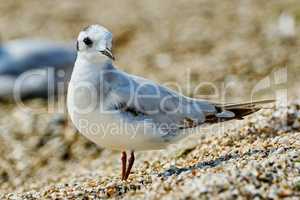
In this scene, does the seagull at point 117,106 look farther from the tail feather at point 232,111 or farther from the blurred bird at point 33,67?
the blurred bird at point 33,67

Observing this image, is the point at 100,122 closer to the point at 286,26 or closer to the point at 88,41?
the point at 88,41

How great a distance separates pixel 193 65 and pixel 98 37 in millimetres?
4898

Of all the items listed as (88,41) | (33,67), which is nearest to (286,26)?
(33,67)

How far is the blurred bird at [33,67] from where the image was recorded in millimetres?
8711

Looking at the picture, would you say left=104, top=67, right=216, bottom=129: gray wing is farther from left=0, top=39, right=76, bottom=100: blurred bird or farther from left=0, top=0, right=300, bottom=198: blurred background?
left=0, top=39, right=76, bottom=100: blurred bird

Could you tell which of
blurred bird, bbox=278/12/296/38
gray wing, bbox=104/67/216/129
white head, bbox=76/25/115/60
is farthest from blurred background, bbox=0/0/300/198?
white head, bbox=76/25/115/60

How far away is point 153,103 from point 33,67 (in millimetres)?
5080

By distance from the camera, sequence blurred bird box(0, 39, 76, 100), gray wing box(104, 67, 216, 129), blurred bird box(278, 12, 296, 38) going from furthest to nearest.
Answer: blurred bird box(278, 12, 296, 38) < blurred bird box(0, 39, 76, 100) < gray wing box(104, 67, 216, 129)

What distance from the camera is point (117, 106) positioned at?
169 inches

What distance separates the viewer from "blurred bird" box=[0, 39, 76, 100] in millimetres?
8711

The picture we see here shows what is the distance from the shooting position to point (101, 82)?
→ 436 centimetres

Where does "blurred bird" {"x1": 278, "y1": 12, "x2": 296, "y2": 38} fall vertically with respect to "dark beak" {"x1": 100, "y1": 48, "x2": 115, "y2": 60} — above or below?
above

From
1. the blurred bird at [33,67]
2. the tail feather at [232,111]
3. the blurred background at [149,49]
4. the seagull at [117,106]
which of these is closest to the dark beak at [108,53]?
the seagull at [117,106]

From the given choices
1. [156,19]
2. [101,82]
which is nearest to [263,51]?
[156,19]
